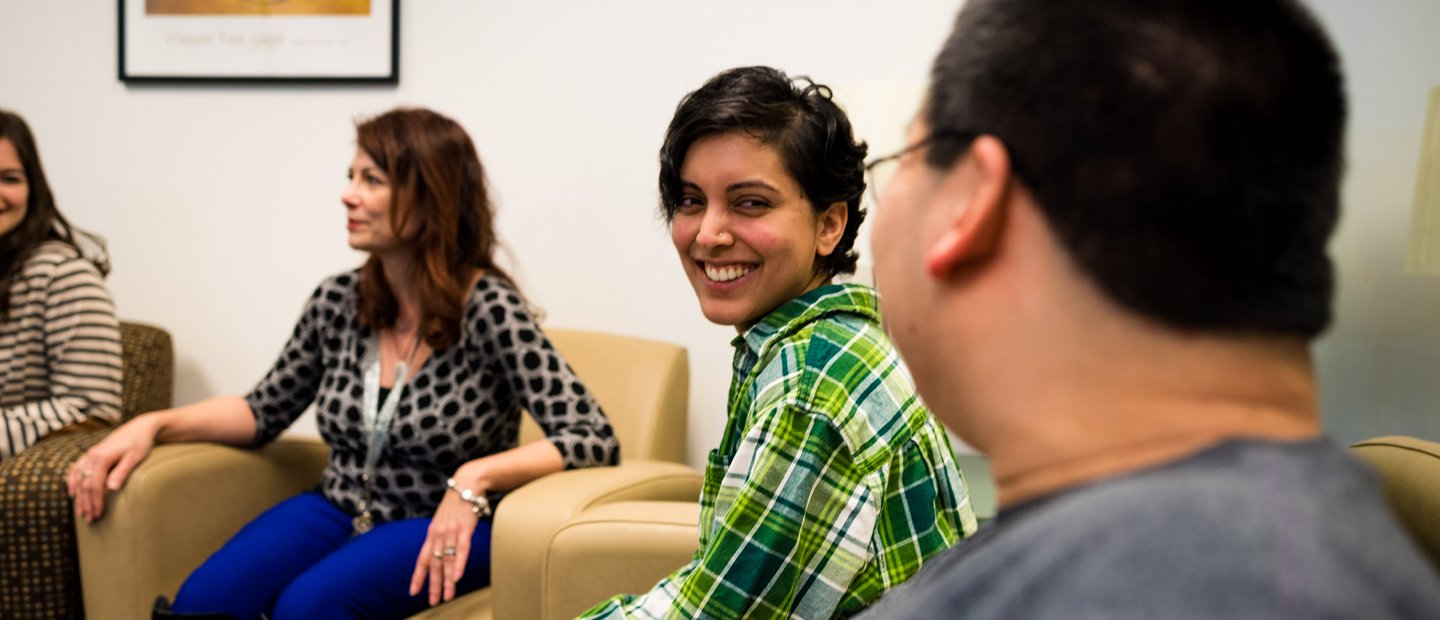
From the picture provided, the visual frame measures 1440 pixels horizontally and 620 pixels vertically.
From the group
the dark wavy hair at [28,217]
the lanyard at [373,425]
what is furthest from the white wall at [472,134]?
the lanyard at [373,425]

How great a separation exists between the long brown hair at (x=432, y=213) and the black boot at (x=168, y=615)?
1.93 feet

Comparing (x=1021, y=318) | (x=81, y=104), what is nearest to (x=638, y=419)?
(x=81, y=104)

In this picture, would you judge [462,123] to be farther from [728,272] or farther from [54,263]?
[728,272]

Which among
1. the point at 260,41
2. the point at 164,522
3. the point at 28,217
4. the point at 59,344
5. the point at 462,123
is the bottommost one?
the point at 164,522

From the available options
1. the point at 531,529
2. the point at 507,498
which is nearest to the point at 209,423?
the point at 507,498

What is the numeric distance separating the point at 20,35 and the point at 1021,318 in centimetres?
347

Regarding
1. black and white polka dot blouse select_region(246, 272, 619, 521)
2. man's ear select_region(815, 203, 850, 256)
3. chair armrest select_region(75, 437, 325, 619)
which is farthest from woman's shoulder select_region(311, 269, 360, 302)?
man's ear select_region(815, 203, 850, 256)

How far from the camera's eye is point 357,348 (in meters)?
2.39

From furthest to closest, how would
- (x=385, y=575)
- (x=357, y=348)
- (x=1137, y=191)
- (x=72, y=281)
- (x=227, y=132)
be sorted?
(x=227, y=132)
(x=72, y=281)
(x=357, y=348)
(x=385, y=575)
(x=1137, y=191)

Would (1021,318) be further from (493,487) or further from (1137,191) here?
(493,487)

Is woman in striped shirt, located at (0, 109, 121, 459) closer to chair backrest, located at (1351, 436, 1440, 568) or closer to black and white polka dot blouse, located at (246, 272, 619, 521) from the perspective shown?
black and white polka dot blouse, located at (246, 272, 619, 521)

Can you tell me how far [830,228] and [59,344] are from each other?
1840mm

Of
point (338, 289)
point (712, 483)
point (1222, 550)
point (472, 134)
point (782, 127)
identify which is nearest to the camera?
point (1222, 550)

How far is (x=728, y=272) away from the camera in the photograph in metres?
1.44
